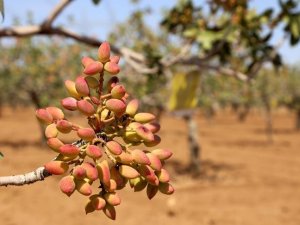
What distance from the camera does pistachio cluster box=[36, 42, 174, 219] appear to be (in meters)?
1.17

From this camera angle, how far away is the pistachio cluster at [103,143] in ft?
3.85

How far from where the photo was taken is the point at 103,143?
47.7 inches

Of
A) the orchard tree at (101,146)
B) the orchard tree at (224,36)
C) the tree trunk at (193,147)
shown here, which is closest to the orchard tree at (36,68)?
the tree trunk at (193,147)

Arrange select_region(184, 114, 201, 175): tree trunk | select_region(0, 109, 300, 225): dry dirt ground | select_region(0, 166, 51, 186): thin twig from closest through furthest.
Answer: select_region(0, 166, 51, 186): thin twig, select_region(0, 109, 300, 225): dry dirt ground, select_region(184, 114, 201, 175): tree trunk

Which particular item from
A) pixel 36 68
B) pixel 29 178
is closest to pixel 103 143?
pixel 29 178

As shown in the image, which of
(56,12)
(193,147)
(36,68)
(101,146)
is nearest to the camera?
(101,146)

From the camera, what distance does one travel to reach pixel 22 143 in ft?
81.7

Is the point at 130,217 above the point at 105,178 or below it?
below

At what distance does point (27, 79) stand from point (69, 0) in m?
19.6

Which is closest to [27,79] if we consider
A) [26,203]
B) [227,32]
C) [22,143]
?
[22,143]

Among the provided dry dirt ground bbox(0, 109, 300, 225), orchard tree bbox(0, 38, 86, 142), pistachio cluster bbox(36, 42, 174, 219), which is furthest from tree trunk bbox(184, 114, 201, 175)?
pistachio cluster bbox(36, 42, 174, 219)

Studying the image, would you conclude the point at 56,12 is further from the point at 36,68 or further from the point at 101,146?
the point at 36,68

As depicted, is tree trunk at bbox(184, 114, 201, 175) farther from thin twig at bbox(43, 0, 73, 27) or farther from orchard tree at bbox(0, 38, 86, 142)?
thin twig at bbox(43, 0, 73, 27)

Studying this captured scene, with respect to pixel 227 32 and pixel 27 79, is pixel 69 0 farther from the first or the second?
pixel 27 79
